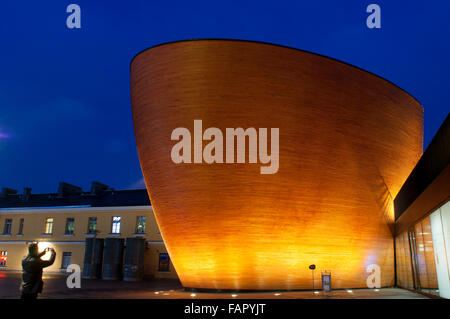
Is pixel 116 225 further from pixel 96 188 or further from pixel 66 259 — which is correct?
pixel 96 188

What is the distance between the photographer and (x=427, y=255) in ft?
40.7

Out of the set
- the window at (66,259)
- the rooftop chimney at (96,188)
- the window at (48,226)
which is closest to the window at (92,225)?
the window at (66,259)

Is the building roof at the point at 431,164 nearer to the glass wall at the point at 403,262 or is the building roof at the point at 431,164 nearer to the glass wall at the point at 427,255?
the glass wall at the point at 427,255

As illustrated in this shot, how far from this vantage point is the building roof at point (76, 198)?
32.4m

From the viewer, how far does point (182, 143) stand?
14547mm

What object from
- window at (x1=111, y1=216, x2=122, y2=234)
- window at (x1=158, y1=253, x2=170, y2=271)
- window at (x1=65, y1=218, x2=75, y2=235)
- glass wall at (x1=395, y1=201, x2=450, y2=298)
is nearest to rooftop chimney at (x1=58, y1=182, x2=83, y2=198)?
window at (x1=65, y1=218, x2=75, y2=235)

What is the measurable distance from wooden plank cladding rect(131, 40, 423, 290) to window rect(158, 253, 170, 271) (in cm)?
1430

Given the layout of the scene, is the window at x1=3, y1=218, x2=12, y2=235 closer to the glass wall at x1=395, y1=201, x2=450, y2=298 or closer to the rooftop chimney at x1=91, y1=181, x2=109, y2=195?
the rooftop chimney at x1=91, y1=181, x2=109, y2=195

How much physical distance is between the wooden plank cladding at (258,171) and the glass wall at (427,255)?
1.28 metres

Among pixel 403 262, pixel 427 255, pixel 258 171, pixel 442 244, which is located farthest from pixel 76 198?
pixel 442 244

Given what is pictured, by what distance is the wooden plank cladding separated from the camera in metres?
13.9

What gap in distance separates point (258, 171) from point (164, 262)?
17.5m
